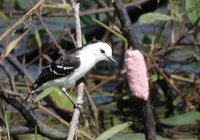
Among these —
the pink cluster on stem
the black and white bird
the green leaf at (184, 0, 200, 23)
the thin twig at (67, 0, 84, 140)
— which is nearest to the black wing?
the black and white bird

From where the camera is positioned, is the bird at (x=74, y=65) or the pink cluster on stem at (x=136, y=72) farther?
the bird at (x=74, y=65)

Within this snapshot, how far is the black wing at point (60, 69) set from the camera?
509cm

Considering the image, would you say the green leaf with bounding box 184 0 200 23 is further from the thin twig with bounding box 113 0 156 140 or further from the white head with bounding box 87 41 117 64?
the thin twig with bounding box 113 0 156 140

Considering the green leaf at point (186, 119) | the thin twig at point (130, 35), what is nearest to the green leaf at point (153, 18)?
the green leaf at point (186, 119)

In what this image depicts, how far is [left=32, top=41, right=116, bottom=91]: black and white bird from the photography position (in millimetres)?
4980

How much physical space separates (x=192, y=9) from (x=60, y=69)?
1.25 metres

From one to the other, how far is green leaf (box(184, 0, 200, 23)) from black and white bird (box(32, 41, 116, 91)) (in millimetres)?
855

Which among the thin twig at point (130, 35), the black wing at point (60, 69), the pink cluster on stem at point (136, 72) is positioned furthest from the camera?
the black wing at point (60, 69)

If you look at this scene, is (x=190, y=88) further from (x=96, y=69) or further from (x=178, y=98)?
(x=96, y=69)

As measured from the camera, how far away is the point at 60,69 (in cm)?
521

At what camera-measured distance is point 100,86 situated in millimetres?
7152

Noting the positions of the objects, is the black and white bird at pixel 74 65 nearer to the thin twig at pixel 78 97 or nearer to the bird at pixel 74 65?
the bird at pixel 74 65


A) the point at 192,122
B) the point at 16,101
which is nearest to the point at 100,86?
the point at 192,122

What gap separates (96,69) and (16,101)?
296 centimetres
